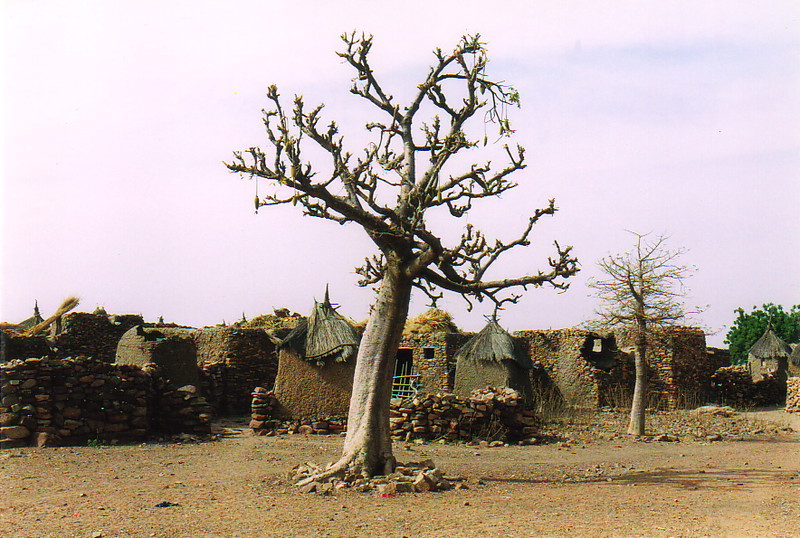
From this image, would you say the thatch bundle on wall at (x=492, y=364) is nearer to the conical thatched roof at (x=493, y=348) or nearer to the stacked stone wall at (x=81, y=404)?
Result: the conical thatched roof at (x=493, y=348)

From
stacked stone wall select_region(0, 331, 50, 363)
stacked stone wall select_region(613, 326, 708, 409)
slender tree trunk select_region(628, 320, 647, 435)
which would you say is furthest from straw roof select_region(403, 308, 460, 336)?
stacked stone wall select_region(0, 331, 50, 363)

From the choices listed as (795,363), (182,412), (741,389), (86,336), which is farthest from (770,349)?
(86,336)

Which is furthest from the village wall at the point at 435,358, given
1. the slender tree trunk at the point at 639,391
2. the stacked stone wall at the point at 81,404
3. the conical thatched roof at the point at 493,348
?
the stacked stone wall at the point at 81,404

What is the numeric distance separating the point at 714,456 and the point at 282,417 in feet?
26.4

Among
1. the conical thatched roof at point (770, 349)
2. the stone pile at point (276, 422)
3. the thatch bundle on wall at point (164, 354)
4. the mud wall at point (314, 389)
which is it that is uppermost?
the conical thatched roof at point (770, 349)

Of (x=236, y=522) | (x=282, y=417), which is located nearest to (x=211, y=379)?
(x=282, y=417)

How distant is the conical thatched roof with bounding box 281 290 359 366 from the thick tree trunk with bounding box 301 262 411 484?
5800mm

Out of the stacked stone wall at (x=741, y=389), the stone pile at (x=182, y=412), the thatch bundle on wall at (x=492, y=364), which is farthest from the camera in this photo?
the stacked stone wall at (x=741, y=389)

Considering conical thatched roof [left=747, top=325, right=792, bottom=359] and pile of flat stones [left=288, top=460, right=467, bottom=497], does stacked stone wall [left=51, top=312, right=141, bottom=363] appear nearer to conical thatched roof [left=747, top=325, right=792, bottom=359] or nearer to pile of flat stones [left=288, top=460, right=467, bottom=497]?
pile of flat stones [left=288, top=460, right=467, bottom=497]

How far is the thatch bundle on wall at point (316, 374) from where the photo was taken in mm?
14672

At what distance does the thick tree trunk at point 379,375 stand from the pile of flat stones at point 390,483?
11.0 inches

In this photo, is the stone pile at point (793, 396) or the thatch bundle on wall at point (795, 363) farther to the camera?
the thatch bundle on wall at point (795, 363)

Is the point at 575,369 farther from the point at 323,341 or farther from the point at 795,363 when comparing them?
the point at 795,363

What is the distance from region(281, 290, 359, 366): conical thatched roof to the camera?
14625 mm
